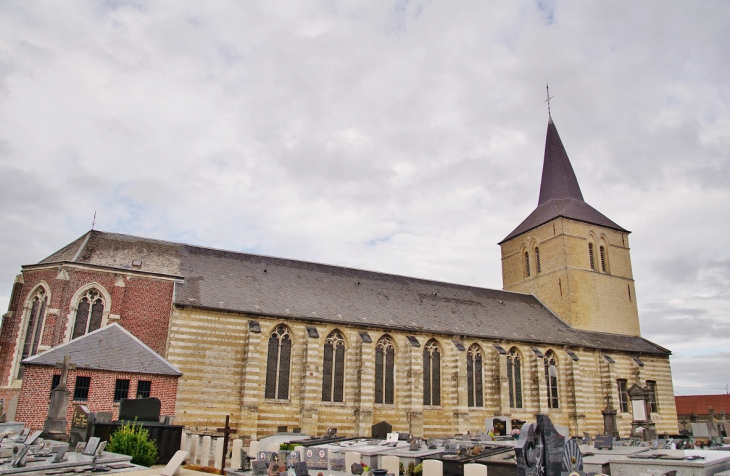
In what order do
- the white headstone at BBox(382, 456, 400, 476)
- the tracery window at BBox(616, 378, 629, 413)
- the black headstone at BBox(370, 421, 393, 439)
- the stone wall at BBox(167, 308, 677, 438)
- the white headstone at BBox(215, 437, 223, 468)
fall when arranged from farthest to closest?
the tracery window at BBox(616, 378, 629, 413) → the stone wall at BBox(167, 308, 677, 438) → the black headstone at BBox(370, 421, 393, 439) → the white headstone at BBox(215, 437, 223, 468) → the white headstone at BBox(382, 456, 400, 476)

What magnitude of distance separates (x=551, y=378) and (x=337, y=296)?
14165 millimetres

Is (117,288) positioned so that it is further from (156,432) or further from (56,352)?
(156,432)

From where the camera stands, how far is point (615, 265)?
3916 centimetres

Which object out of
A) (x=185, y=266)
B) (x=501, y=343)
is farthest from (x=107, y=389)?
(x=501, y=343)

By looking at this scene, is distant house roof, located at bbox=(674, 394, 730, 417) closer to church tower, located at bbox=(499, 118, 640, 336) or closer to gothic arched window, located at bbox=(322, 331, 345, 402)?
church tower, located at bbox=(499, 118, 640, 336)

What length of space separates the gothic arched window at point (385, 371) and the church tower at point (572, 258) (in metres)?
14.9

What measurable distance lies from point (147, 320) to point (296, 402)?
778 cm

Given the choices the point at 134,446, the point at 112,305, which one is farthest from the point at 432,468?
the point at 112,305

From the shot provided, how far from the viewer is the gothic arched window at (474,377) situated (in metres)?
30.0

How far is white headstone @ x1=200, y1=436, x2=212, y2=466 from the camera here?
16.4 meters

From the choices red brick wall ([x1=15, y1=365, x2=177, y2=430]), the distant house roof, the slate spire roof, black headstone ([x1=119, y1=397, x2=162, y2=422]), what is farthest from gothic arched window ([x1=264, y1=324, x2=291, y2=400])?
the distant house roof

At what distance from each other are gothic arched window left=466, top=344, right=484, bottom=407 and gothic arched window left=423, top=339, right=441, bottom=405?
1.91m

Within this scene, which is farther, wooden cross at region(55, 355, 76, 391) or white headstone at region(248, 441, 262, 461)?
wooden cross at region(55, 355, 76, 391)

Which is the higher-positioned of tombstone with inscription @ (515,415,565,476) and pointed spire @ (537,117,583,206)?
pointed spire @ (537,117,583,206)
